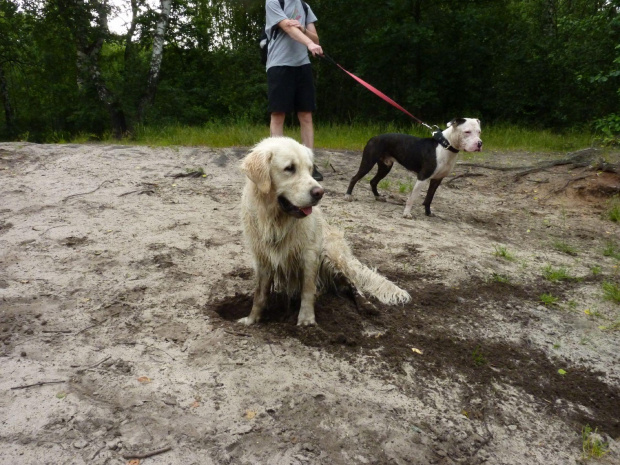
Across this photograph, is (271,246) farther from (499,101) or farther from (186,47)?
(186,47)

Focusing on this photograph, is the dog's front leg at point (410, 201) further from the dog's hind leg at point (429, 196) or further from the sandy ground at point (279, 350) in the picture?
the sandy ground at point (279, 350)

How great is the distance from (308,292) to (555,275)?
97.6 inches

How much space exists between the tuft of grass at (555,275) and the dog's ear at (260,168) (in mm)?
2900

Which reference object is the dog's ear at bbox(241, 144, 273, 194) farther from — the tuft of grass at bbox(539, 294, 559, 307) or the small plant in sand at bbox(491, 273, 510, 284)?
the tuft of grass at bbox(539, 294, 559, 307)

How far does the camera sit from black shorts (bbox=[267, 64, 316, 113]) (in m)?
5.70

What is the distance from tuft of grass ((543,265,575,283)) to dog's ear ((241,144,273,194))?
2.90 metres

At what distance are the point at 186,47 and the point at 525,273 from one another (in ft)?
53.3

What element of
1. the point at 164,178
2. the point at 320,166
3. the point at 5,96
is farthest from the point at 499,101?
the point at 5,96

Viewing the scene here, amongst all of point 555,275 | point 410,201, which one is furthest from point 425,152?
point 555,275

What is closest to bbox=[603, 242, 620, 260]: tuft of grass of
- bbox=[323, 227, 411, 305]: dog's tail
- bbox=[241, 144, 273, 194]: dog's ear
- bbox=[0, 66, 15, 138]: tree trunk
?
bbox=[323, 227, 411, 305]: dog's tail

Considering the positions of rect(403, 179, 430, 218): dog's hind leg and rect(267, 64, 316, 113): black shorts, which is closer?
rect(267, 64, 316, 113): black shorts

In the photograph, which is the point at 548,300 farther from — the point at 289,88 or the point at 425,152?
the point at 289,88

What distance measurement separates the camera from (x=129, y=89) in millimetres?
13250

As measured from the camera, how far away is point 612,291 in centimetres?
387
